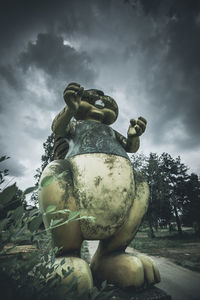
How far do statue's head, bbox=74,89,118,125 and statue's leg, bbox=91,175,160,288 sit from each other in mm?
699

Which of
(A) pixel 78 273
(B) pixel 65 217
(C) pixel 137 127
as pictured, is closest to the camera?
(A) pixel 78 273

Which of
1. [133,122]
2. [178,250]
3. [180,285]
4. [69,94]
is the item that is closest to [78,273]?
[180,285]

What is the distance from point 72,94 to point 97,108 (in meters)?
0.49

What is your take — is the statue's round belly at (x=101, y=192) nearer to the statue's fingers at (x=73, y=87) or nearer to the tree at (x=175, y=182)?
the statue's fingers at (x=73, y=87)

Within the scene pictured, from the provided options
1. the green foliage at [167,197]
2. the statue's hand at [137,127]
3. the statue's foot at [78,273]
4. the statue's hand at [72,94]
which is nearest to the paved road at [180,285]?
the statue's foot at [78,273]

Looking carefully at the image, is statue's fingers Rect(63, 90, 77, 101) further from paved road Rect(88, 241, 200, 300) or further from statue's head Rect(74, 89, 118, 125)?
paved road Rect(88, 241, 200, 300)

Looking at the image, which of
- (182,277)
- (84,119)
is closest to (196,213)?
(182,277)

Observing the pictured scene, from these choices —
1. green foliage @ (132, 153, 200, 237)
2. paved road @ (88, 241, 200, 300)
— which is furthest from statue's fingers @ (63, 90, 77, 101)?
green foliage @ (132, 153, 200, 237)

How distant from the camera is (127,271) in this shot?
1179 mm

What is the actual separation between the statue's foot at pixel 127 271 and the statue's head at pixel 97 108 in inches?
48.3

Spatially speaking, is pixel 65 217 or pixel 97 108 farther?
pixel 97 108

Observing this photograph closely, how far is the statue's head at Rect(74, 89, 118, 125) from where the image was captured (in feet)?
5.78

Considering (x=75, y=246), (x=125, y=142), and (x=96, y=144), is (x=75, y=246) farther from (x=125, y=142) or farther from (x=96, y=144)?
(x=125, y=142)

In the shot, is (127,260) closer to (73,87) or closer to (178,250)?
(73,87)
